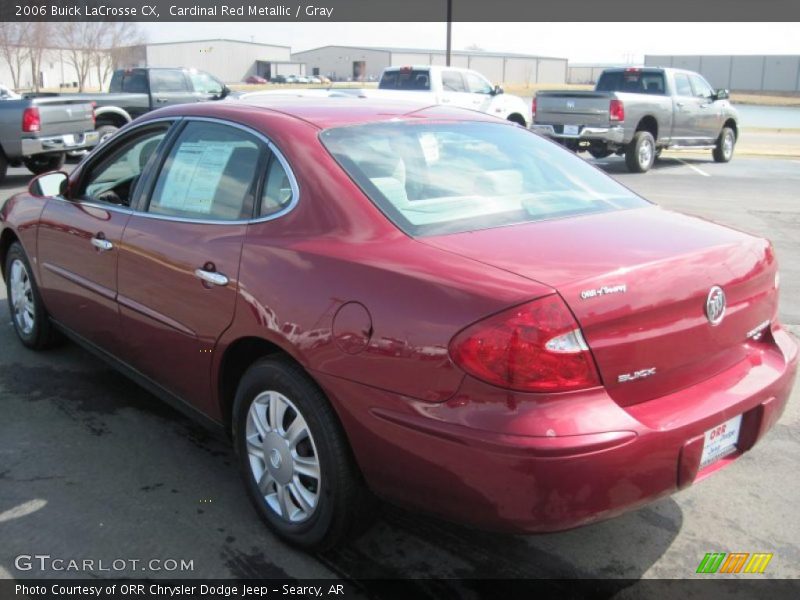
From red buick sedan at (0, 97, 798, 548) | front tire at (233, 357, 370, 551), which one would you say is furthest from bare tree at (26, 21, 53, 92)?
front tire at (233, 357, 370, 551)

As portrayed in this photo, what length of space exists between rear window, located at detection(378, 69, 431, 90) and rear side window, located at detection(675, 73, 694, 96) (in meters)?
5.46

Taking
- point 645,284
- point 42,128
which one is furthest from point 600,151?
point 645,284

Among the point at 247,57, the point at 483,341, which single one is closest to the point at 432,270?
the point at 483,341

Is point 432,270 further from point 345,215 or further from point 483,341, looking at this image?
point 345,215

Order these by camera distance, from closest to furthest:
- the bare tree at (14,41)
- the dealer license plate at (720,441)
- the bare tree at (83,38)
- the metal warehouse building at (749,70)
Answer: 1. the dealer license plate at (720,441)
2. the bare tree at (14,41)
3. the bare tree at (83,38)
4. the metal warehouse building at (749,70)

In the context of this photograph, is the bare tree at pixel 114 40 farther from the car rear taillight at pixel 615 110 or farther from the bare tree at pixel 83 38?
the car rear taillight at pixel 615 110

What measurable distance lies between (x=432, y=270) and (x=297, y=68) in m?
99.2

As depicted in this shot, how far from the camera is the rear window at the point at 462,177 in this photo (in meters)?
3.01

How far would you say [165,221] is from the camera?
3.56 metres

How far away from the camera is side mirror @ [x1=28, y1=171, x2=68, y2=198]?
461 centimetres

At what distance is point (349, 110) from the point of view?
358 centimetres

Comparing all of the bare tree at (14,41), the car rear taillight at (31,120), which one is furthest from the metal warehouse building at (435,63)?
the car rear taillight at (31,120)

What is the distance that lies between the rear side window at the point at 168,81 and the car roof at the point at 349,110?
15421 mm

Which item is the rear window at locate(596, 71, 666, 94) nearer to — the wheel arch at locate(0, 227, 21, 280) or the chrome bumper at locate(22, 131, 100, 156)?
the chrome bumper at locate(22, 131, 100, 156)
